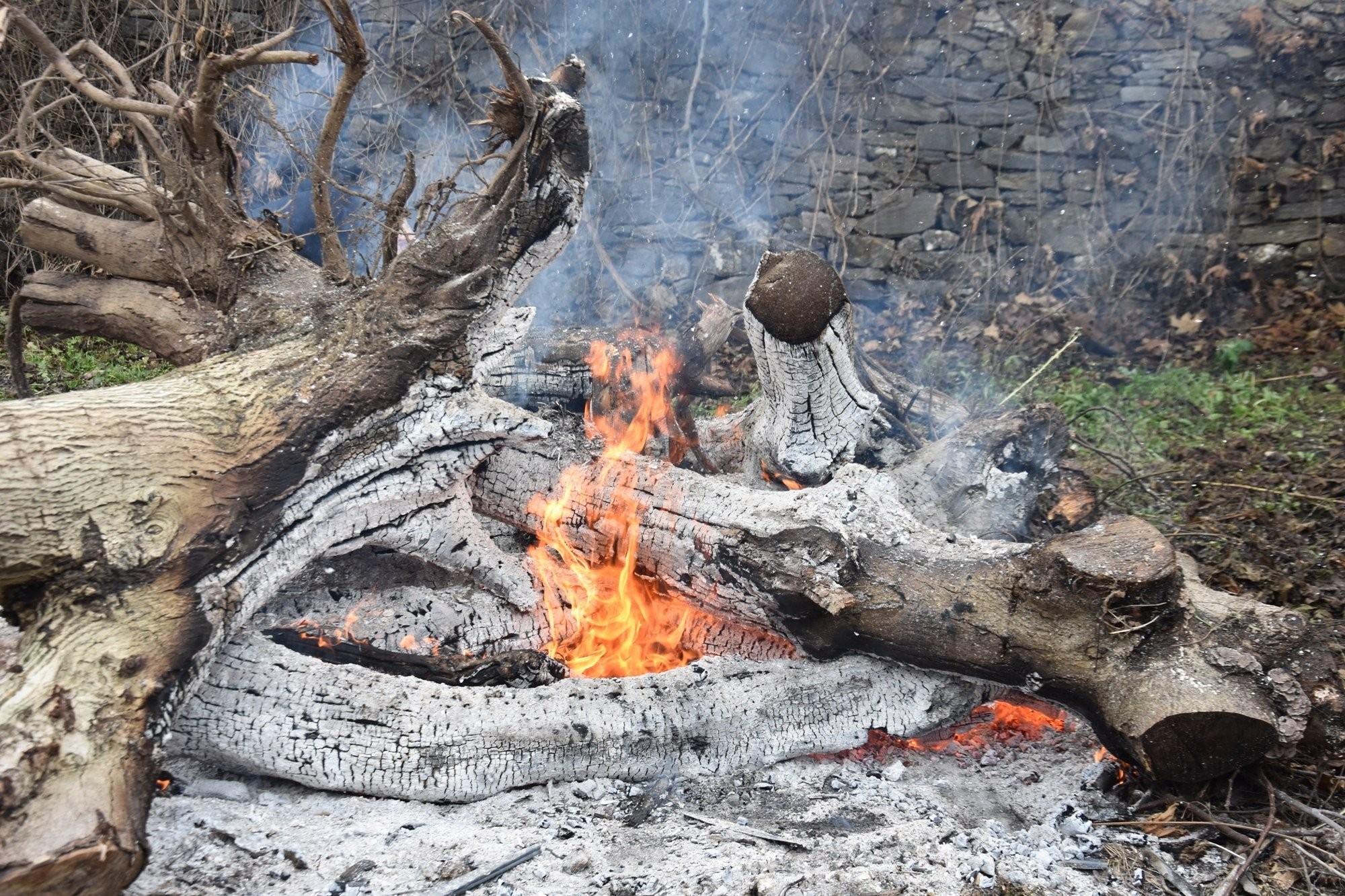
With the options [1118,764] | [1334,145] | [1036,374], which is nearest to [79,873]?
[1118,764]

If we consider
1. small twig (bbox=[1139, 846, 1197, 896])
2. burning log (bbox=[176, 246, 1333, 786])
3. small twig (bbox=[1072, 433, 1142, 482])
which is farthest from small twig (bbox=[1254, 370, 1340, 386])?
small twig (bbox=[1139, 846, 1197, 896])

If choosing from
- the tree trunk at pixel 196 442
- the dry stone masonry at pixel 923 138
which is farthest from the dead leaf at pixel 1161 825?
the dry stone masonry at pixel 923 138

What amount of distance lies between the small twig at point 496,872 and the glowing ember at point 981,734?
3.59 feet

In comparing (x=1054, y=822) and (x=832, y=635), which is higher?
(x=832, y=635)

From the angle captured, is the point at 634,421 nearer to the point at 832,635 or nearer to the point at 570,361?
the point at 570,361

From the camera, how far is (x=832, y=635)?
8.80 feet

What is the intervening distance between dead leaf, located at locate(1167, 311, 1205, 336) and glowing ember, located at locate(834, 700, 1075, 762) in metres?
4.79

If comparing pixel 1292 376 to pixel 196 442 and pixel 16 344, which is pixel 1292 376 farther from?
pixel 16 344

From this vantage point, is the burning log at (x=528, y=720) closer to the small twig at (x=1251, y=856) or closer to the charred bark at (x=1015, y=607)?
the charred bark at (x=1015, y=607)

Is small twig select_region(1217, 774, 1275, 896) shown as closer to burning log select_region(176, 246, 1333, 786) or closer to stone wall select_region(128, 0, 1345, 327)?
burning log select_region(176, 246, 1333, 786)

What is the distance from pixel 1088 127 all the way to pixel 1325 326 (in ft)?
7.56

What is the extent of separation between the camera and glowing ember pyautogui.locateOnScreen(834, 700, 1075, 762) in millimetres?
2809

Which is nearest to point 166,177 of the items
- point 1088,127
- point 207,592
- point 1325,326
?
point 207,592

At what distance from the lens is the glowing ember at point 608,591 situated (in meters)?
3.07
